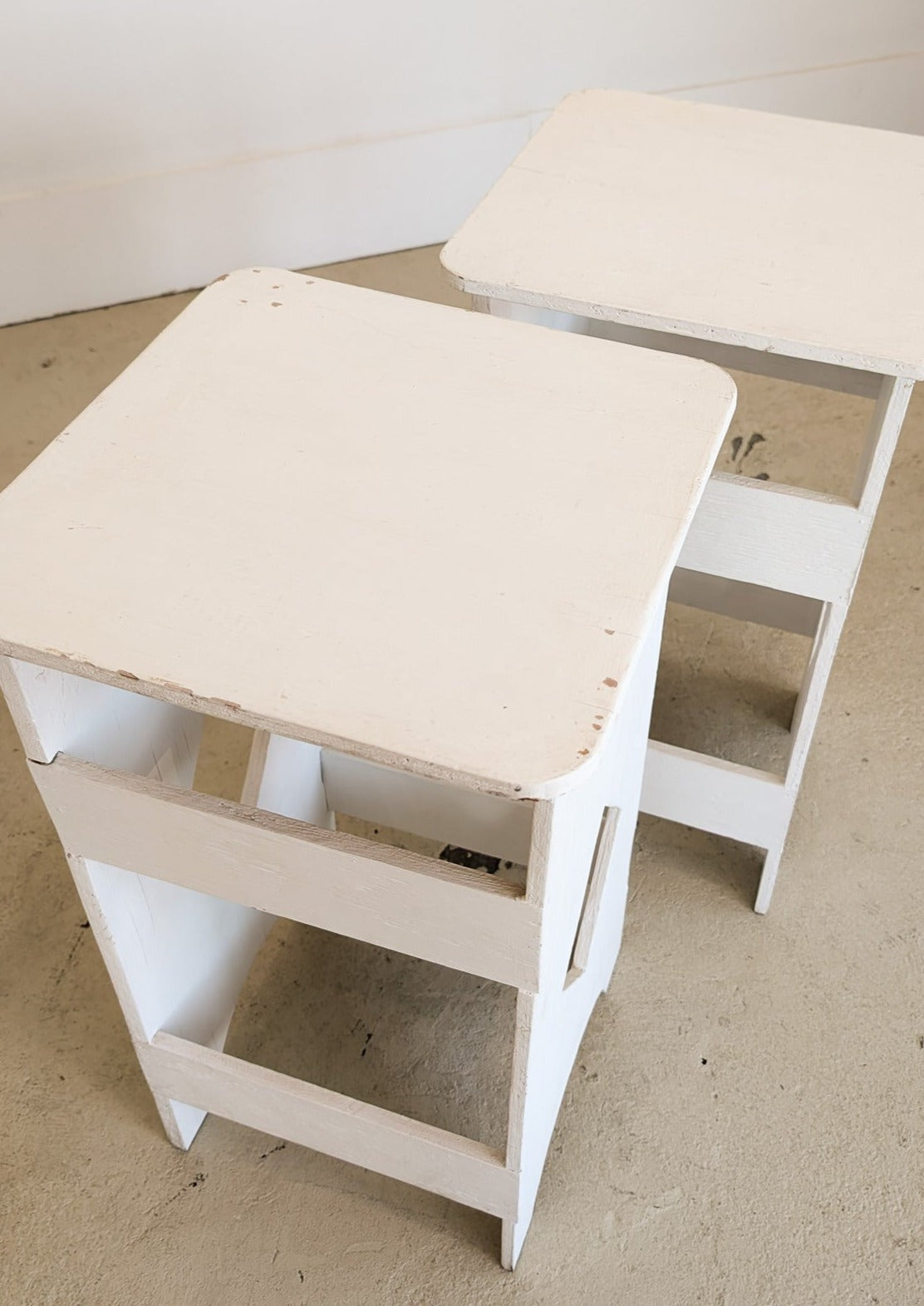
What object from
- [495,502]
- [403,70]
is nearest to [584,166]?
[495,502]

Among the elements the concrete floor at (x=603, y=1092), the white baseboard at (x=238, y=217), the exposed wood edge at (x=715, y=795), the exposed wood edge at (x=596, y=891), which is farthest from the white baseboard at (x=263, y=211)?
the exposed wood edge at (x=596, y=891)

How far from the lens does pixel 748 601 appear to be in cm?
157

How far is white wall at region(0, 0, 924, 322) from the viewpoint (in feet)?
7.26

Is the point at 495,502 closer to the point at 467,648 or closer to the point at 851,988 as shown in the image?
the point at 467,648

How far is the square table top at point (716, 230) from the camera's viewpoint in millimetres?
1044

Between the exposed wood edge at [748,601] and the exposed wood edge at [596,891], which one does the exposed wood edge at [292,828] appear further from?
the exposed wood edge at [748,601]

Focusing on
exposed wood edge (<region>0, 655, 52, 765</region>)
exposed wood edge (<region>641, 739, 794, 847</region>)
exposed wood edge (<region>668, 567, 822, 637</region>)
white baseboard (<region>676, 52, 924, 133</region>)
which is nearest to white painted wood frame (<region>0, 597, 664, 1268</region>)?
exposed wood edge (<region>0, 655, 52, 765</region>)

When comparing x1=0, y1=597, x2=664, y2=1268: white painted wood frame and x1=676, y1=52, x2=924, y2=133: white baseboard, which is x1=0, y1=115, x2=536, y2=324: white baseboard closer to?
x1=676, y1=52, x2=924, y2=133: white baseboard

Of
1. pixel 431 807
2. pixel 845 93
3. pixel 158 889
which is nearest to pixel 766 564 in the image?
pixel 431 807

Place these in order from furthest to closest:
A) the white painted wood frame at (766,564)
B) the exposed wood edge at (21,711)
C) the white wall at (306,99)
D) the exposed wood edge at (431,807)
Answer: the white wall at (306,99)
the exposed wood edge at (431,807)
the white painted wood frame at (766,564)
the exposed wood edge at (21,711)

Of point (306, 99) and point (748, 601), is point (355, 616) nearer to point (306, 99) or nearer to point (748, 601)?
point (748, 601)

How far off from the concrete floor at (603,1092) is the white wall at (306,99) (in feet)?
3.81

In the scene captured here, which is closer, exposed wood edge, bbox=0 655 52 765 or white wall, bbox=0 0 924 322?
exposed wood edge, bbox=0 655 52 765

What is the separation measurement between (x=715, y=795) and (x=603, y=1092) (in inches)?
14.2
